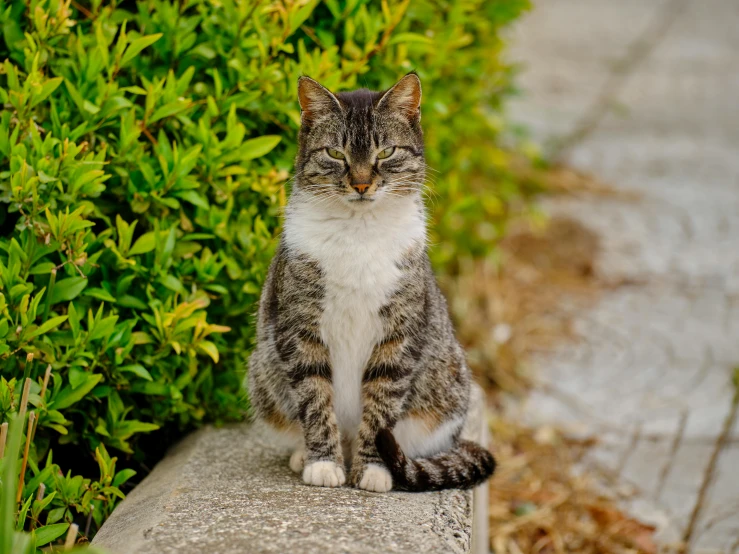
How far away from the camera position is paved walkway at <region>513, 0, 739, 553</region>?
15.1ft

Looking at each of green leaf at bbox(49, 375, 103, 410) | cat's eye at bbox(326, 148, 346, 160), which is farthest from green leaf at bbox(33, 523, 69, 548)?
cat's eye at bbox(326, 148, 346, 160)

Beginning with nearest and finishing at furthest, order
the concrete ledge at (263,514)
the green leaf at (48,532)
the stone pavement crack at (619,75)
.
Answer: the concrete ledge at (263,514)
the green leaf at (48,532)
the stone pavement crack at (619,75)

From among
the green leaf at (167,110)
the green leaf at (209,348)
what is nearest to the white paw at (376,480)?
the green leaf at (209,348)

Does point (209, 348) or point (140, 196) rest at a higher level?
point (140, 196)

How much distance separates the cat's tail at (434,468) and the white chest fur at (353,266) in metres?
0.24

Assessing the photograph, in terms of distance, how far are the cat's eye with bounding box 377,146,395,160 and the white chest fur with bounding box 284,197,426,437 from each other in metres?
0.15

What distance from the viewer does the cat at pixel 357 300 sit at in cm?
303

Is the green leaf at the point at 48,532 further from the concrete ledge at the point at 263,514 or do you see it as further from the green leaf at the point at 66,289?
the green leaf at the point at 66,289

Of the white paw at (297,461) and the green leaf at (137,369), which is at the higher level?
the green leaf at (137,369)

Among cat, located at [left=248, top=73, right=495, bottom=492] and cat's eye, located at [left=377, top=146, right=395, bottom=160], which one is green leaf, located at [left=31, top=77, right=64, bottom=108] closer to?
cat, located at [left=248, top=73, right=495, bottom=492]

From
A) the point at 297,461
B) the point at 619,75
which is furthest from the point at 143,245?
the point at 619,75

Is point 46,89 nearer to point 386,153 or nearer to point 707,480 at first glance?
point 386,153

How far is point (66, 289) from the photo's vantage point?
118 inches

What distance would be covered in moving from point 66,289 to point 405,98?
125 cm
